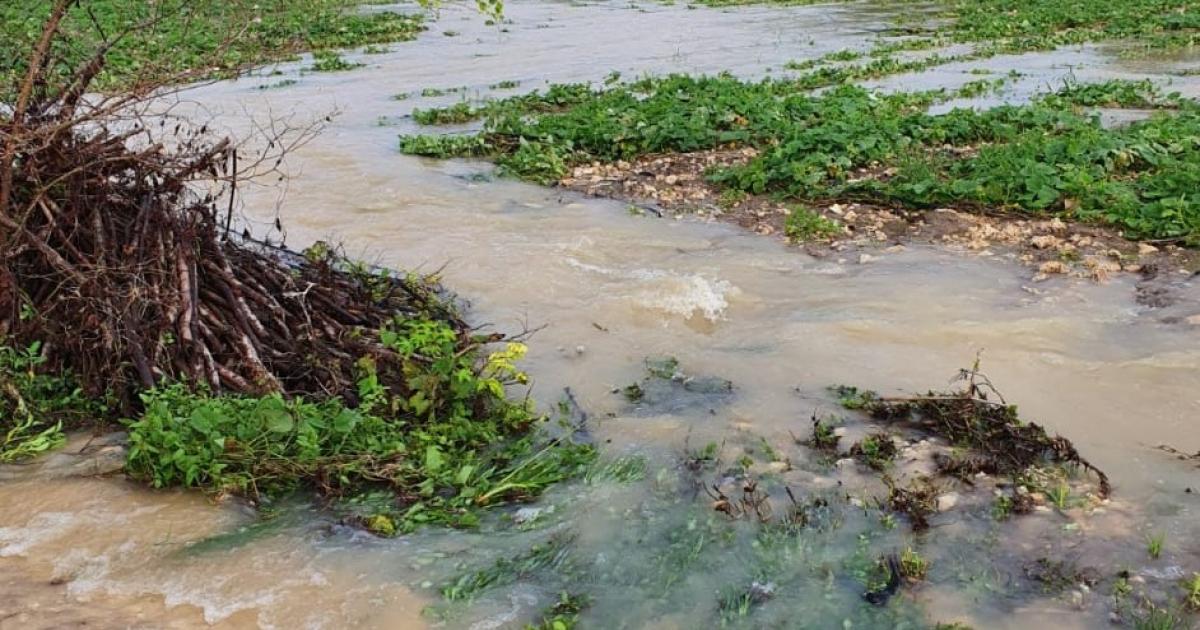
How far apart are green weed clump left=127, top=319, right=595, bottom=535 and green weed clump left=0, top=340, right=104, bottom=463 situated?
1.48 ft

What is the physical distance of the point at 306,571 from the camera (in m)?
3.81

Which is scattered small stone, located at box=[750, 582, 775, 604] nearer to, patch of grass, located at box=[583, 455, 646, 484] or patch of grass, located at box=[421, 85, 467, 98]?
patch of grass, located at box=[583, 455, 646, 484]

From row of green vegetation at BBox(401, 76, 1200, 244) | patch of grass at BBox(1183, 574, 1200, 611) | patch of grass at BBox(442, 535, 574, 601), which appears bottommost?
patch of grass at BBox(1183, 574, 1200, 611)

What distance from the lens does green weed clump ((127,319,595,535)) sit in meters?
4.25

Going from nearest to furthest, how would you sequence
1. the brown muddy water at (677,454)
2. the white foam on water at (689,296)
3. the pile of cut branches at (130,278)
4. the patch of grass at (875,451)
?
the brown muddy water at (677,454) → the patch of grass at (875,451) → the pile of cut branches at (130,278) → the white foam on water at (689,296)

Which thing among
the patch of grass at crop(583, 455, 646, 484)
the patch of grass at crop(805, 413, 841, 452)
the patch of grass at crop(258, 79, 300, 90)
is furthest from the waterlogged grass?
the patch of grass at crop(583, 455, 646, 484)

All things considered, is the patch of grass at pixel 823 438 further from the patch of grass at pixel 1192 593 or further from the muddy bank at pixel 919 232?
the muddy bank at pixel 919 232

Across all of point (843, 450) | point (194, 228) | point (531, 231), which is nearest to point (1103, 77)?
point (531, 231)

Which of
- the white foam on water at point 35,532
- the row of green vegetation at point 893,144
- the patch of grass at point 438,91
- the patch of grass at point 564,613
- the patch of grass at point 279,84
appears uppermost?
the patch of grass at point 279,84

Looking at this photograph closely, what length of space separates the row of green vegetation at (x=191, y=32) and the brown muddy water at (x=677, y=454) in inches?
79.6

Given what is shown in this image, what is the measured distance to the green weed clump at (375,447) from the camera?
4.25m

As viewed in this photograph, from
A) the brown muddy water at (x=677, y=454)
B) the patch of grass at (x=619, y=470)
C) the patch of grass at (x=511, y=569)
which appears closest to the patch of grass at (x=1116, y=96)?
the brown muddy water at (x=677, y=454)

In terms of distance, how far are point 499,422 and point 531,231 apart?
12.5 feet

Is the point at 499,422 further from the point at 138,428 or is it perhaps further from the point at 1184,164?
Result: the point at 1184,164
